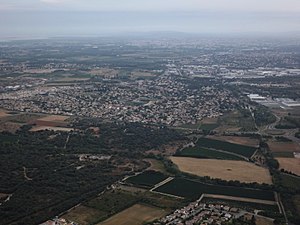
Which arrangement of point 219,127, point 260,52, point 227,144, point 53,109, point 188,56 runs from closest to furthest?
point 227,144
point 219,127
point 53,109
point 188,56
point 260,52

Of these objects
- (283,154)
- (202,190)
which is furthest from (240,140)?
(202,190)

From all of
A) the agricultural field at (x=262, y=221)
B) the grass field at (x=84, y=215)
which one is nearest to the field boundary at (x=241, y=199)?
the agricultural field at (x=262, y=221)

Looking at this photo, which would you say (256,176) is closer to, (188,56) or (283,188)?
(283,188)

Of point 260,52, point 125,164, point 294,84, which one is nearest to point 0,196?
point 125,164

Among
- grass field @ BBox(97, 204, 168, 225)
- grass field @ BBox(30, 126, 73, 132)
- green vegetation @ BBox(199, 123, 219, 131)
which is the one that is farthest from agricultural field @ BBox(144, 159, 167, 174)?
grass field @ BBox(30, 126, 73, 132)

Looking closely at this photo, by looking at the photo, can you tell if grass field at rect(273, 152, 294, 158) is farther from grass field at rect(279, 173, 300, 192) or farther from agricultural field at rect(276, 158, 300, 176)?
grass field at rect(279, 173, 300, 192)

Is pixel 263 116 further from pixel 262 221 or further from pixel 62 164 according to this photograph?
pixel 262 221

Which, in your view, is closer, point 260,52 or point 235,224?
point 235,224
